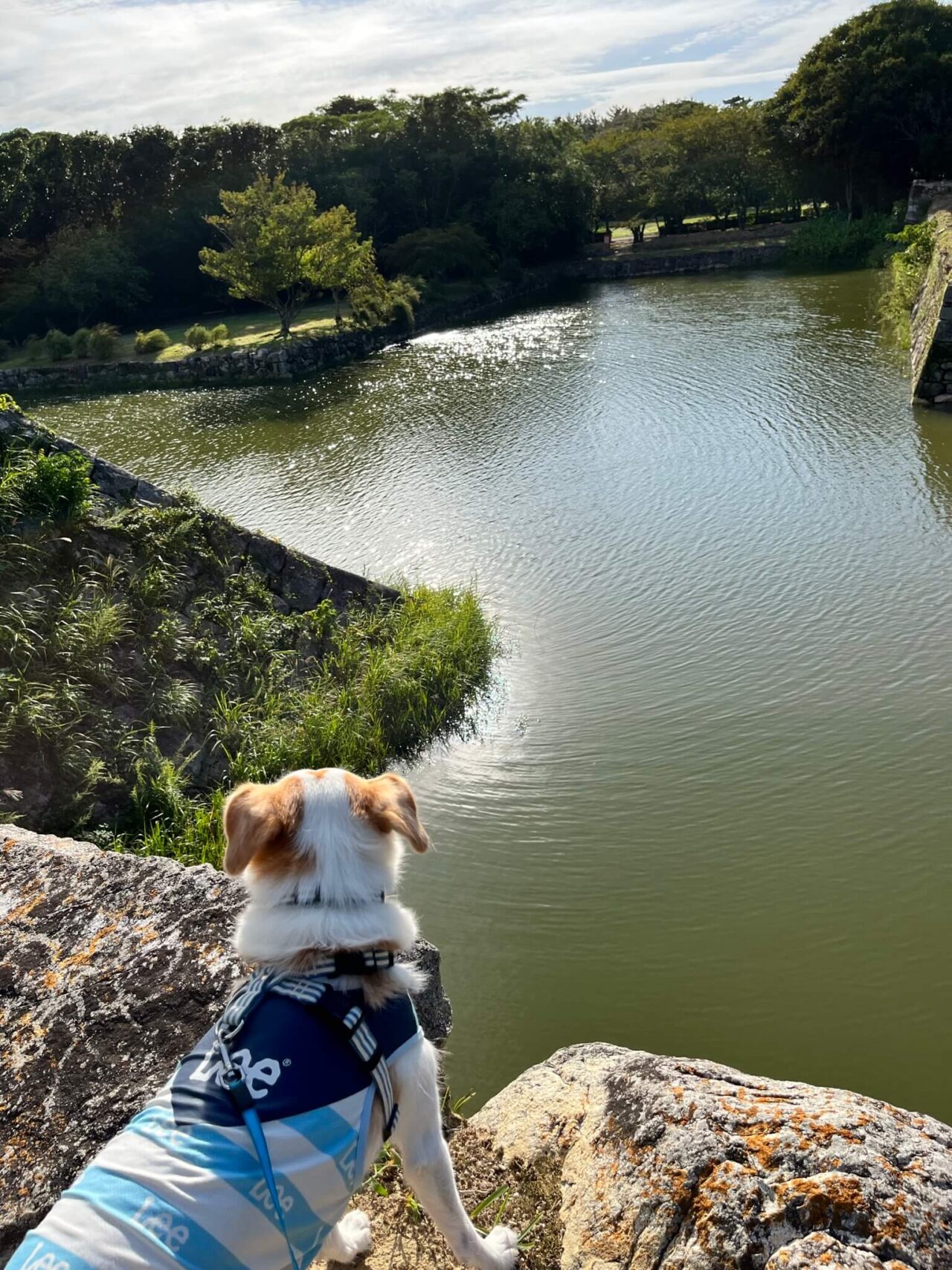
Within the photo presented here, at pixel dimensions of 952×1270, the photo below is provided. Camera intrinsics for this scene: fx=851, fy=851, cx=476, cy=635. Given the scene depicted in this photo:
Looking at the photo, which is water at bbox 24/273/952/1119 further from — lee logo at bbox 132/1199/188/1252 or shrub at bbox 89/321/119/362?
shrub at bbox 89/321/119/362

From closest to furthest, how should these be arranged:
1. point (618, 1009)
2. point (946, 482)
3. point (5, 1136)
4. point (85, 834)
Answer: point (5, 1136) < point (618, 1009) < point (85, 834) < point (946, 482)

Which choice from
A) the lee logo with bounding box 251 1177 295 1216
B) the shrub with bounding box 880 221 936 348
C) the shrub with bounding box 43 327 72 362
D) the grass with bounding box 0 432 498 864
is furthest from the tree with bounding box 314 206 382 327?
the lee logo with bounding box 251 1177 295 1216

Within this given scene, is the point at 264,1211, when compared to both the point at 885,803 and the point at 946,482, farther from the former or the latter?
the point at 946,482

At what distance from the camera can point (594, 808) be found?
7016mm

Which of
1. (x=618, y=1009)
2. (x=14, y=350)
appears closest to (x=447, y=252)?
(x=14, y=350)

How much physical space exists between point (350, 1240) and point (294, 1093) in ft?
3.09

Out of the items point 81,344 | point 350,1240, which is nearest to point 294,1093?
point 350,1240

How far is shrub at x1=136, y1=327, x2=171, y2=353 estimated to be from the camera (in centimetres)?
2953

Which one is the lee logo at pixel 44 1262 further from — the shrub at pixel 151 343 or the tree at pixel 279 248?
the shrub at pixel 151 343

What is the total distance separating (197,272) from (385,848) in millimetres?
39857

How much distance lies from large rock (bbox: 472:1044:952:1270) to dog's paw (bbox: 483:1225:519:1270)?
0.15 m

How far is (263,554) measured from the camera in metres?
9.20

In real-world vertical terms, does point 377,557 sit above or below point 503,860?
above

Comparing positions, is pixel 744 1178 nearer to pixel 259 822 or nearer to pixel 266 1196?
pixel 266 1196
